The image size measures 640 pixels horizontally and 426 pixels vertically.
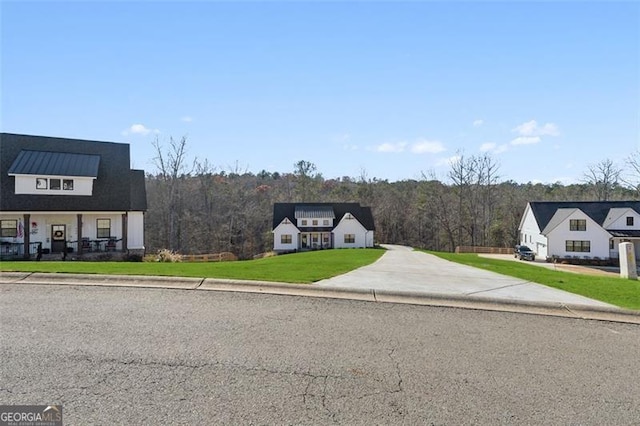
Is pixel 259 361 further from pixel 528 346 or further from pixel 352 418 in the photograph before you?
pixel 528 346

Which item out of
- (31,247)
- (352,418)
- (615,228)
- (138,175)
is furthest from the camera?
(615,228)

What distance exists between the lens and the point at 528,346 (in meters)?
5.14

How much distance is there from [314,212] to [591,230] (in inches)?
1212

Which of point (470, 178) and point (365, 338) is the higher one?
point (470, 178)

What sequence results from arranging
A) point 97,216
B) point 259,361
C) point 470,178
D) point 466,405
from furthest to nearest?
point 470,178 < point 97,216 < point 259,361 < point 466,405

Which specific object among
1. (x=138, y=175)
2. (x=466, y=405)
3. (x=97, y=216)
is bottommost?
(x=466, y=405)

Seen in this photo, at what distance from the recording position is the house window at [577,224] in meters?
41.2

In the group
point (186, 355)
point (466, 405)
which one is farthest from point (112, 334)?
point (466, 405)

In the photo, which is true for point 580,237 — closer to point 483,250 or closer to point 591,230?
point 591,230

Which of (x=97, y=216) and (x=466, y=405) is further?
(x=97, y=216)

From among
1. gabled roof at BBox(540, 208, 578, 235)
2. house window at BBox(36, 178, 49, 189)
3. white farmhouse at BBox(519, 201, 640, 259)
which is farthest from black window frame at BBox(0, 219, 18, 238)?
gabled roof at BBox(540, 208, 578, 235)

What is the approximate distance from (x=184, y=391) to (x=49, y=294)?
5134mm

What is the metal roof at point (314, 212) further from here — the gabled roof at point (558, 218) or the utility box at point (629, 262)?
the utility box at point (629, 262)

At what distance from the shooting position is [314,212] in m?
47.4
